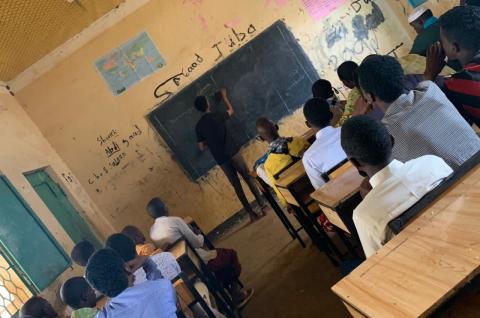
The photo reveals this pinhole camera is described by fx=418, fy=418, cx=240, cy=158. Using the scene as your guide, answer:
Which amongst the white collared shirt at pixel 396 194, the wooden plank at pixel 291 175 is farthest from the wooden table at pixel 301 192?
the white collared shirt at pixel 396 194

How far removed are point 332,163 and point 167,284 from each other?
131 cm

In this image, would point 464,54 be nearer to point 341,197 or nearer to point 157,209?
point 341,197

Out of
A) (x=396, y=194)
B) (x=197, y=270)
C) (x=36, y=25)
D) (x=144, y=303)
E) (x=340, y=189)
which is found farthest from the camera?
(x=36, y=25)

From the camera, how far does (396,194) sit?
1.44 m

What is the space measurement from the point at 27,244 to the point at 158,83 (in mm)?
2519

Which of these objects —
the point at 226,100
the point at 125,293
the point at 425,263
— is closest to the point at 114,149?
the point at 226,100

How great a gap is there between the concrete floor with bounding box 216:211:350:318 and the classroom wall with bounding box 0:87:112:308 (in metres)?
1.86

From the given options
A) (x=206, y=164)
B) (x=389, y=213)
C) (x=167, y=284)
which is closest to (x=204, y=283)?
(x=167, y=284)

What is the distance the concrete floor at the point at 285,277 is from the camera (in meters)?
2.93

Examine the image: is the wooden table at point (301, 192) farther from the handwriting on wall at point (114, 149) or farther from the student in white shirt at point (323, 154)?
the handwriting on wall at point (114, 149)

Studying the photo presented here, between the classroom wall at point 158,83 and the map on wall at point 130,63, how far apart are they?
83 millimetres

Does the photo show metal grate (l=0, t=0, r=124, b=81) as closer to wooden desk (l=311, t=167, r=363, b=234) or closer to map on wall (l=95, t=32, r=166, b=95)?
map on wall (l=95, t=32, r=166, b=95)

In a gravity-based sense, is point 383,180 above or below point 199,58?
below

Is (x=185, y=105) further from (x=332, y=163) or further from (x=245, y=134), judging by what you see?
(x=332, y=163)
